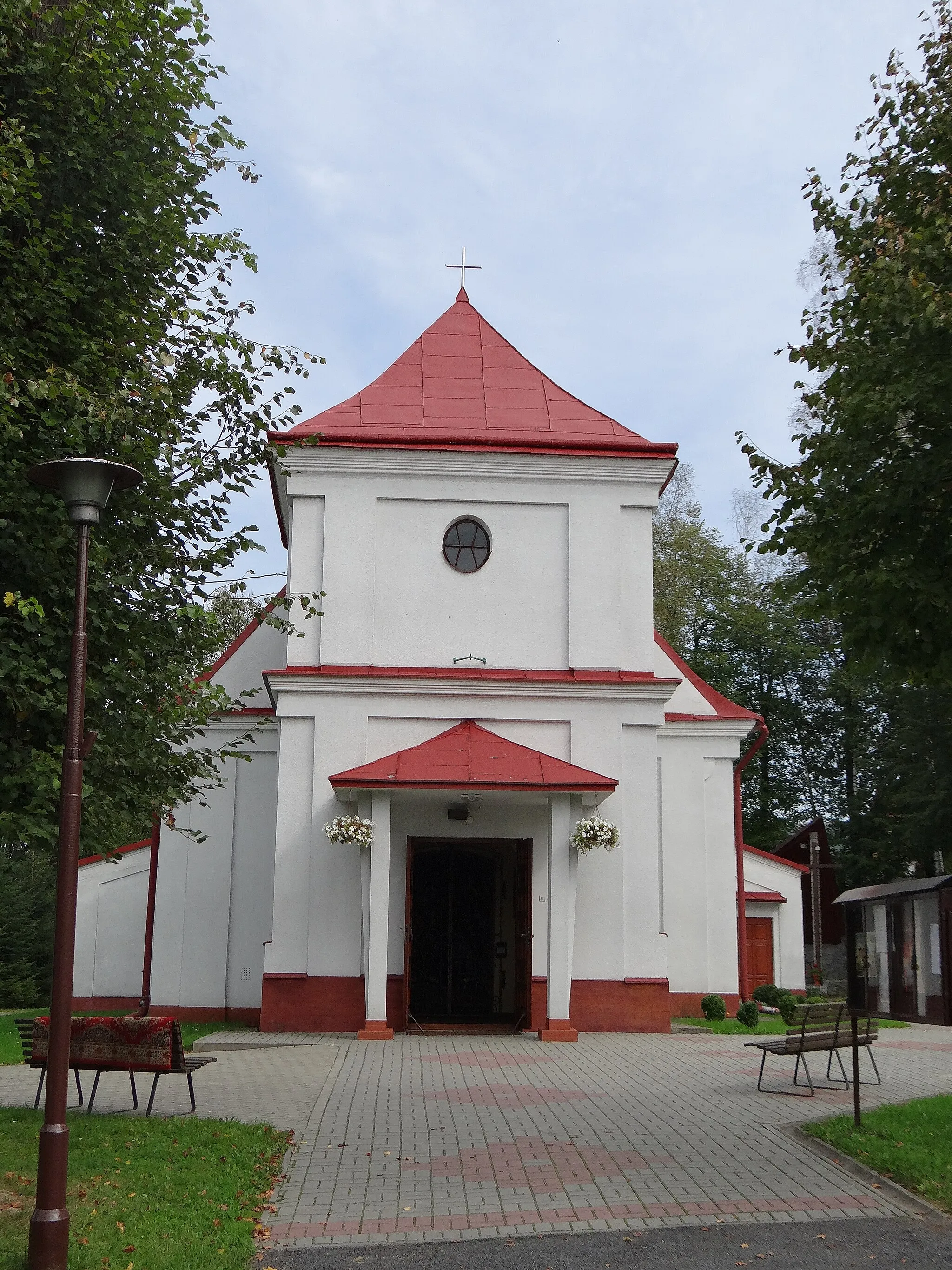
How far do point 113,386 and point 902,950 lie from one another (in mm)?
16608

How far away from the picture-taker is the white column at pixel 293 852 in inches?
653

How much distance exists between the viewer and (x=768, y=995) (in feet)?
69.6

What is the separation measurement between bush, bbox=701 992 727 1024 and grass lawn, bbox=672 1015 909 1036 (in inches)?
3.1

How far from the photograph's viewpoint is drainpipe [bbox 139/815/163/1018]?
18688mm

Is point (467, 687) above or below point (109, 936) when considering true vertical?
above

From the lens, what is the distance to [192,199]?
9.67 metres

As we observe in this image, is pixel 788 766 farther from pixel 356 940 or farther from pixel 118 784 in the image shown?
pixel 118 784

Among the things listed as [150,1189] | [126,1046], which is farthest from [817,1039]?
[150,1189]

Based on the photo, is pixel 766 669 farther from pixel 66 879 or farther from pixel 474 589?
pixel 66 879

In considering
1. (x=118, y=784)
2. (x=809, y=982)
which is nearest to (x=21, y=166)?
(x=118, y=784)

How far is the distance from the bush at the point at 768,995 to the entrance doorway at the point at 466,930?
5445 millimetres

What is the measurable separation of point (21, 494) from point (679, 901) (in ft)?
44.9

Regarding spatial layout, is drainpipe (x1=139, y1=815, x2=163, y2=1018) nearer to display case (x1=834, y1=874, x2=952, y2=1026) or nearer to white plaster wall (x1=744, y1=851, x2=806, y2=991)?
display case (x1=834, y1=874, x2=952, y2=1026)

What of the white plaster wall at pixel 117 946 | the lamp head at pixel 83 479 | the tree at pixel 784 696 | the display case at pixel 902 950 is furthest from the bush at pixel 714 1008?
the tree at pixel 784 696
